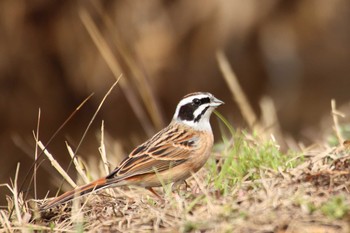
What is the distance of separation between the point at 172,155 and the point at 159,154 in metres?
0.11

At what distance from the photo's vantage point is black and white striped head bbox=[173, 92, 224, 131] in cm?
729

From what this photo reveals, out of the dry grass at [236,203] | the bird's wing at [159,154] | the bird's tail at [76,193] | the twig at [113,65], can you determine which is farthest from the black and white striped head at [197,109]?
the twig at [113,65]

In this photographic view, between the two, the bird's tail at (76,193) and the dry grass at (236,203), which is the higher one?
the bird's tail at (76,193)

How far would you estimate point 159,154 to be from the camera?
6.93 meters

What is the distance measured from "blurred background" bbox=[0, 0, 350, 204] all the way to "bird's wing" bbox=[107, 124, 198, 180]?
684 cm

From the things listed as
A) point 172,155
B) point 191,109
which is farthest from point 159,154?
point 191,109

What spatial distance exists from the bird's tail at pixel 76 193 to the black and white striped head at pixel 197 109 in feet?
4.17

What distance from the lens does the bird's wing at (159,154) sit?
664cm

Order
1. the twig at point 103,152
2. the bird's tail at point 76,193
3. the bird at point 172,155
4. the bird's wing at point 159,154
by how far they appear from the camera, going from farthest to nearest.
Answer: the twig at point 103,152, the bird's wing at point 159,154, the bird at point 172,155, the bird's tail at point 76,193

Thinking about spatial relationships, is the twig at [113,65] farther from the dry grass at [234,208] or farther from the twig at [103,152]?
the dry grass at [234,208]

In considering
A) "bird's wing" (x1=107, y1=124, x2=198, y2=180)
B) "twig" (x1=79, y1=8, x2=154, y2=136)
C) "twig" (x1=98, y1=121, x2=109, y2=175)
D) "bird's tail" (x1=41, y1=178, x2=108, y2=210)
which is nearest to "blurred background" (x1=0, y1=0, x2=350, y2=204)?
"twig" (x1=79, y1=8, x2=154, y2=136)

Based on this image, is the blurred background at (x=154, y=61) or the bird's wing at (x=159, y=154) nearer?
the bird's wing at (x=159, y=154)

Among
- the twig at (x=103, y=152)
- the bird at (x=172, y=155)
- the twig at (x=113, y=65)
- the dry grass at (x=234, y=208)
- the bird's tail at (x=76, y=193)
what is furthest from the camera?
the twig at (x=113, y=65)

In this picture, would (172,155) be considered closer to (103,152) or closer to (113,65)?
(103,152)
